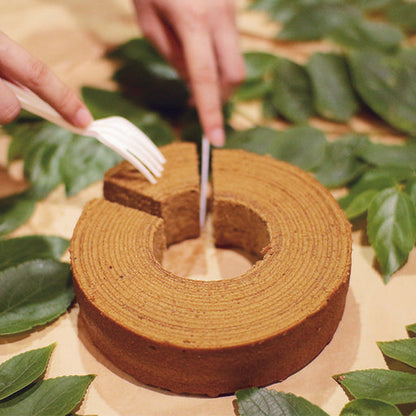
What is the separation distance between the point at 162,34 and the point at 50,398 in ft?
4.36

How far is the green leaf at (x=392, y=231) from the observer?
5.49ft

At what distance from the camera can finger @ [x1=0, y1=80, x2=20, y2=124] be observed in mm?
1531

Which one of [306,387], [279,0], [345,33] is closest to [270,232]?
[306,387]

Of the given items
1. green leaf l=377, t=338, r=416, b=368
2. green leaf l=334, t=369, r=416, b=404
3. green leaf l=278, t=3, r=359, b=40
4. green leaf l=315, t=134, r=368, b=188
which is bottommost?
green leaf l=334, t=369, r=416, b=404

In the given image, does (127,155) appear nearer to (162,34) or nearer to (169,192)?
(169,192)

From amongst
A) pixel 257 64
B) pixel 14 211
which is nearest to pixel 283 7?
pixel 257 64

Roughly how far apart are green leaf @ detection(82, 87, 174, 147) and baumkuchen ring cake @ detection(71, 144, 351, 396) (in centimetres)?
41

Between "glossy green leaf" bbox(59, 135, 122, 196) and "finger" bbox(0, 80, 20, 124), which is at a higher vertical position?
"finger" bbox(0, 80, 20, 124)

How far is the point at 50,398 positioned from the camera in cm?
135

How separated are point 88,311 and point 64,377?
0.56 feet

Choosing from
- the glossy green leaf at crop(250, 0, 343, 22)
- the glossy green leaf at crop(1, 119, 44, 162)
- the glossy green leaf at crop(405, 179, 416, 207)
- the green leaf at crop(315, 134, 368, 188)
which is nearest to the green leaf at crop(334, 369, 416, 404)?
the glossy green leaf at crop(405, 179, 416, 207)

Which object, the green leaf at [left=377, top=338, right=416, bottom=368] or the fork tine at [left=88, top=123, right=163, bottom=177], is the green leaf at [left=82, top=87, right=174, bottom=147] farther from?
the green leaf at [left=377, top=338, right=416, bottom=368]

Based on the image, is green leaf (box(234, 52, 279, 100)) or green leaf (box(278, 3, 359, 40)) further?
green leaf (box(278, 3, 359, 40))

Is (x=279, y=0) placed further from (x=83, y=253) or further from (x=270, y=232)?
(x=83, y=253)
